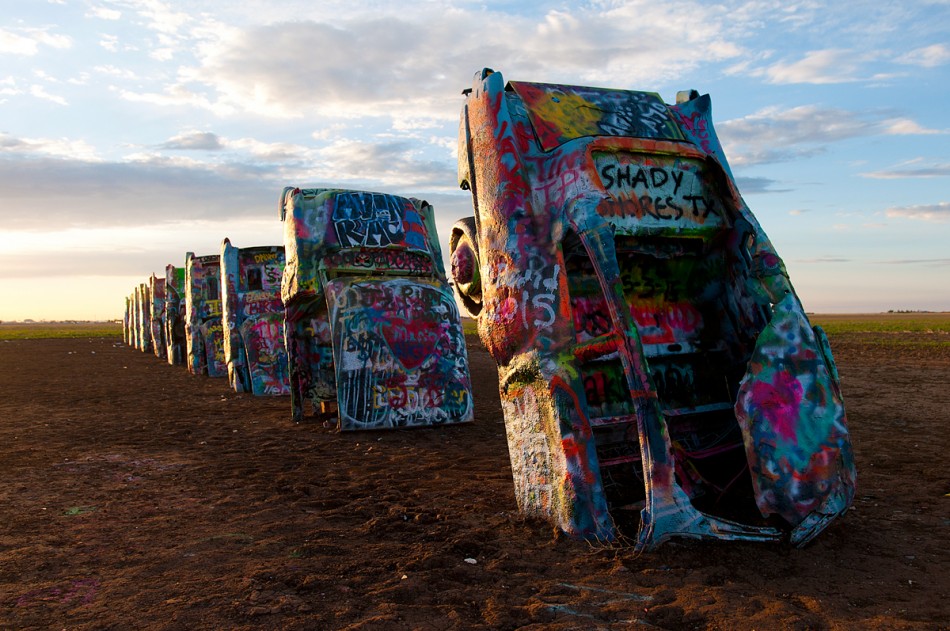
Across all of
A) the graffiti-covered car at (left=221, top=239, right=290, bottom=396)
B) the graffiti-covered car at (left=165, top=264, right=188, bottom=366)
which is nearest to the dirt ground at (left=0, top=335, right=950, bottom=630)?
the graffiti-covered car at (left=221, top=239, right=290, bottom=396)

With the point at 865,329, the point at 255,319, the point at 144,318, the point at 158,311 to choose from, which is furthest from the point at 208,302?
the point at 865,329

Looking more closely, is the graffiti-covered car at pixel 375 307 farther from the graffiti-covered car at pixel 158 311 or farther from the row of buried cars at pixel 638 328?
the graffiti-covered car at pixel 158 311

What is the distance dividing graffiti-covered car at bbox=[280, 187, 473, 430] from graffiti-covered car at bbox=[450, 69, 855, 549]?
150 inches

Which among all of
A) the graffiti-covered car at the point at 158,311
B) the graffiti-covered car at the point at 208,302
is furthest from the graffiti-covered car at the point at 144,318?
the graffiti-covered car at the point at 208,302

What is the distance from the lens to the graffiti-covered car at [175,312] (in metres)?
22.3

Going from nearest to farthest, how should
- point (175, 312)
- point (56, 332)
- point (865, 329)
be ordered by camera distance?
point (175, 312), point (865, 329), point (56, 332)

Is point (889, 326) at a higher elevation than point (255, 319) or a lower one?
lower

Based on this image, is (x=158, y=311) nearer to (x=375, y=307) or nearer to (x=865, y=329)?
(x=375, y=307)

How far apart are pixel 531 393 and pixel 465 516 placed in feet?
3.76

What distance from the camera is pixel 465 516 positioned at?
515cm

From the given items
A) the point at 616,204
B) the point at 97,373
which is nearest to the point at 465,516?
the point at 616,204

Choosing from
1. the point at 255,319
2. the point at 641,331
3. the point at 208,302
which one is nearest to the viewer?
the point at 641,331

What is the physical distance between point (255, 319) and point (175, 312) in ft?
35.2

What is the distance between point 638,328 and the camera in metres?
5.17
